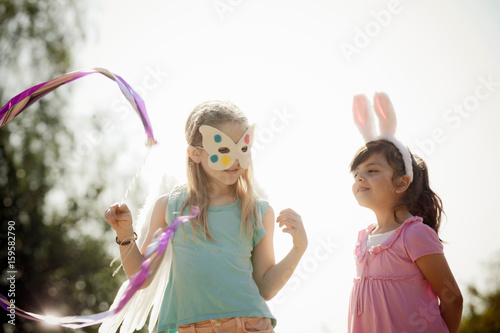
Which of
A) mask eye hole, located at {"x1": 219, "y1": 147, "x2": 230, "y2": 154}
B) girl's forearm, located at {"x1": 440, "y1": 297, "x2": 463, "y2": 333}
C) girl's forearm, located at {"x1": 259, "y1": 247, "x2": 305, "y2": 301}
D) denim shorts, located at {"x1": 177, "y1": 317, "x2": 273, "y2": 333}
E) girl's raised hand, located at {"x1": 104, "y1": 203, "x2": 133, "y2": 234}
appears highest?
mask eye hole, located at {"x1": 219, "y1": 147, "x2": 230, "y2": 154}

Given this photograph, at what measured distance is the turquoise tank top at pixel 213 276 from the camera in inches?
95.1

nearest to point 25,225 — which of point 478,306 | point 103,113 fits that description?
point 103,113

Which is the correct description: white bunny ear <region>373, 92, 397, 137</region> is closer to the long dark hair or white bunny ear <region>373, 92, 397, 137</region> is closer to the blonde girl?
the long dark hair

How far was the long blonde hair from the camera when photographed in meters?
2.64

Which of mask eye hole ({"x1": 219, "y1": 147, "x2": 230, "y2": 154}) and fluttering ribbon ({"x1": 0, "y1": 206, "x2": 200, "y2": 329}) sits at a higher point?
mask eye hole ({"x1": 219, "y1": 147, "x2": 230, "y2": 154})

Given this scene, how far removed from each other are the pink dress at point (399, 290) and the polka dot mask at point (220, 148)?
938 mm

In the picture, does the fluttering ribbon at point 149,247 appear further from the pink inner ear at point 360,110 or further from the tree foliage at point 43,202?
the tree foliage at point 43,202

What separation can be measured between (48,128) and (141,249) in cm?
549

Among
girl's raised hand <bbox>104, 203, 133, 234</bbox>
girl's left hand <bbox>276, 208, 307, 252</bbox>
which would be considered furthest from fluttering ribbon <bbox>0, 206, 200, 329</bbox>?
girl's left hand <bbox>276, 208, 307, 252</bbox>

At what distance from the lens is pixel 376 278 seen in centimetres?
279

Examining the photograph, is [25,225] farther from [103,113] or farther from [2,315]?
[103,113]

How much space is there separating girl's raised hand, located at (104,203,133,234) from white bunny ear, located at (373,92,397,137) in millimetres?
1545

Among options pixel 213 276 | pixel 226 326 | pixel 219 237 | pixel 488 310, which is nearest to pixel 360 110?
pixel 219 237

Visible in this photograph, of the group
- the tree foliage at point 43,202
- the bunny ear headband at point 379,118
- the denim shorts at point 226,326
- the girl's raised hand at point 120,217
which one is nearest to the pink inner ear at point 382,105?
the bunny ear headband at point 379,118
